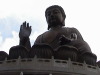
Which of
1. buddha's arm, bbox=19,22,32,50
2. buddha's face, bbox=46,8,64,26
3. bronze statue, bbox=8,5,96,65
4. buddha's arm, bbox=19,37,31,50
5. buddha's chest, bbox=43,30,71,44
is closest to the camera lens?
bronze statue, bbox=8,5,96,65

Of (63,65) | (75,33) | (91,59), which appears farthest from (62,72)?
(75,33)

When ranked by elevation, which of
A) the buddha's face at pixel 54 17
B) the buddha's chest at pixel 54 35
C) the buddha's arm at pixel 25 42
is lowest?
the buddha's arm at pixel 25 42

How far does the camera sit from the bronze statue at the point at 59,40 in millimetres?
15578

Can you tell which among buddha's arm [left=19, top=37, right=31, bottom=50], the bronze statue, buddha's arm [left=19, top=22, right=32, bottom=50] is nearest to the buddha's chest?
the bronze statue

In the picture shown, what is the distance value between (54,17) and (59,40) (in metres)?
2.93

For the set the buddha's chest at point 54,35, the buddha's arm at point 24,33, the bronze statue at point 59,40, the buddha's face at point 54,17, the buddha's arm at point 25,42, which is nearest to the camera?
the bronze statue at point 59,40

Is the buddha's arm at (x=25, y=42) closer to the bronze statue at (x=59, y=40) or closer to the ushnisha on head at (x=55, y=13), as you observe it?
the bronze statue at (x=59, y=40)

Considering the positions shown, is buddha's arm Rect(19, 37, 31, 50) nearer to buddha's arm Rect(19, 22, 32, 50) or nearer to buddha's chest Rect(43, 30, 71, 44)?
buddha's arm Rect(19, 22, 32, 50)

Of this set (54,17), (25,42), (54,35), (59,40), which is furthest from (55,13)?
(25,42)

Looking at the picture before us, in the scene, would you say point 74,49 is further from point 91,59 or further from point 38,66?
point 38,66

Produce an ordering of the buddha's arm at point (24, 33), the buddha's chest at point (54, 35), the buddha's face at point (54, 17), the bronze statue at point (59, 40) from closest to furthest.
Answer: the bronze statue at point (59, 40)
the buddha's arm at point (24, 33)
the buddha's chest at point (54, 35)
the buddha's face at point (54, 17)

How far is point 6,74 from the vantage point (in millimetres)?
14094

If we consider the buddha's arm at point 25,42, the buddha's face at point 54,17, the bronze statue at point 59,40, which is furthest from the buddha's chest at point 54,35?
the buddha's arm at point 25,42

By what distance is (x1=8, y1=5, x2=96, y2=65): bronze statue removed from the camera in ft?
51.1
